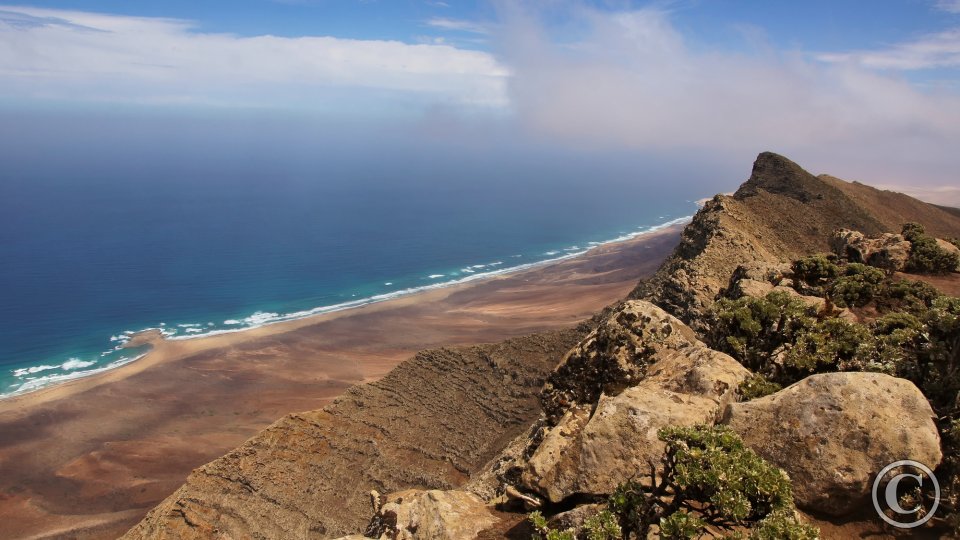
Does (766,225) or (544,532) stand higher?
(766,225)

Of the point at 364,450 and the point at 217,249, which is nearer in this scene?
the point at 364,450

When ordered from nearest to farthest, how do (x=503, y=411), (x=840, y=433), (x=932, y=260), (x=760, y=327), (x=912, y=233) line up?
1. (x=840, y=433)
2. (x=760, y=327)
3. (x=932, y=260)
4. (x=912, y=233)
5. (x=503, y=411)

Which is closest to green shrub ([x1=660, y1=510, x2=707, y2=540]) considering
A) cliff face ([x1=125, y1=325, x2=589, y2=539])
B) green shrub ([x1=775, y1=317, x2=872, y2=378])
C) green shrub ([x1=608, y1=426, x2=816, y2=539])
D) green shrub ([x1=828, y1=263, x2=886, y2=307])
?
green shrub ([x1=608, y1=426, x2=816, y2=539])

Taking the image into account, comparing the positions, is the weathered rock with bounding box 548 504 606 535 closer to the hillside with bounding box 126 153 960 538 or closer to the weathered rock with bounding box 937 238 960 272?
the hillside with bounding box 126 153 960 538

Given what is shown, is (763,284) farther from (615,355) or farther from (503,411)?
(503,411)

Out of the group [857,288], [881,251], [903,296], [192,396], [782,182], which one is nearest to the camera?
[903,296]

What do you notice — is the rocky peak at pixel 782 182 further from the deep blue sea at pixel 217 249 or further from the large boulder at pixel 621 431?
the deep blue sea at pixel 217 249

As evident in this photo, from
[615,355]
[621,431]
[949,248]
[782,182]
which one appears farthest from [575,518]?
[782,182]

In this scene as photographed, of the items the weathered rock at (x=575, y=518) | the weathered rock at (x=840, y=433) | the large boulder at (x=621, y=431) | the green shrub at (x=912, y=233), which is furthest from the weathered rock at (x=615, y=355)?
the green shrub at (x=912, y=233)
